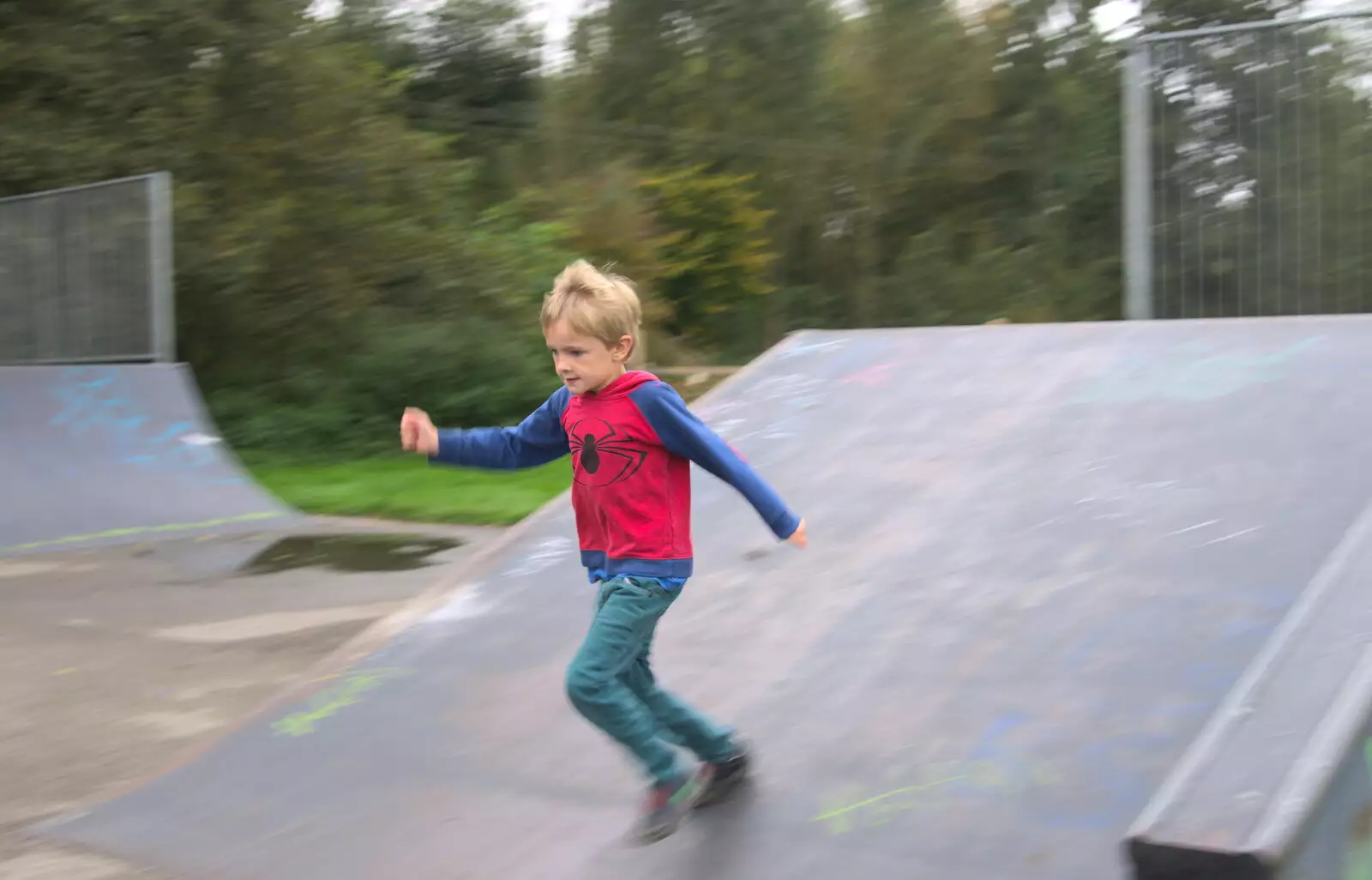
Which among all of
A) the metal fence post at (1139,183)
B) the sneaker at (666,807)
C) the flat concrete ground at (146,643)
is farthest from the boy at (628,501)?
the metal fence post at (1139,183)

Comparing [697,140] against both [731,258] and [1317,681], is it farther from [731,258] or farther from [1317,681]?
[1317,681]

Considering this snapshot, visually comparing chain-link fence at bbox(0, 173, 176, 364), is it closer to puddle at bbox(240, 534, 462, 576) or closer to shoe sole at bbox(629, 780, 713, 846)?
puddle at bbox(240, 534, 462, 576)

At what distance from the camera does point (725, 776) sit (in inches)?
139

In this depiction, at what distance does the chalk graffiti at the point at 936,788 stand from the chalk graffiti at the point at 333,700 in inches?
73.0

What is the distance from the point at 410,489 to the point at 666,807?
910 centimetres

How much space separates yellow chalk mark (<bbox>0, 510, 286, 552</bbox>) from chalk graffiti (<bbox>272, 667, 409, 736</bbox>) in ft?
18.7

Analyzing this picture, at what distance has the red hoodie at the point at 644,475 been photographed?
333cm

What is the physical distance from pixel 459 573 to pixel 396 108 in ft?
52.4

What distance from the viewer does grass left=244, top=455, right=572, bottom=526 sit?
10789 mm

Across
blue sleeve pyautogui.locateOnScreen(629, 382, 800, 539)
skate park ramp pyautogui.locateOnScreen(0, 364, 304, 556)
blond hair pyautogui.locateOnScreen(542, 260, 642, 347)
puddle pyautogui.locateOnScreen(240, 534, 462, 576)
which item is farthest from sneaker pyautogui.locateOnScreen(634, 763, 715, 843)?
skate park ramp pyautogui.locateOnScreen(0, 364, 304, 556)

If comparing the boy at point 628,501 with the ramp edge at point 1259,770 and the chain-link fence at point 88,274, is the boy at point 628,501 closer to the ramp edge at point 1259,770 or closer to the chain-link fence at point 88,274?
the ramp edge at point 1259,770

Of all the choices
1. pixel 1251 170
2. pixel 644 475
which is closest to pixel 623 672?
pixel 644 475

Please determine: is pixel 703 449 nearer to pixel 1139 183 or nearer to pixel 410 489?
pixel 1139 183

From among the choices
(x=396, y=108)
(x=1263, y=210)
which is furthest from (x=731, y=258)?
(x=1263, y=210)
